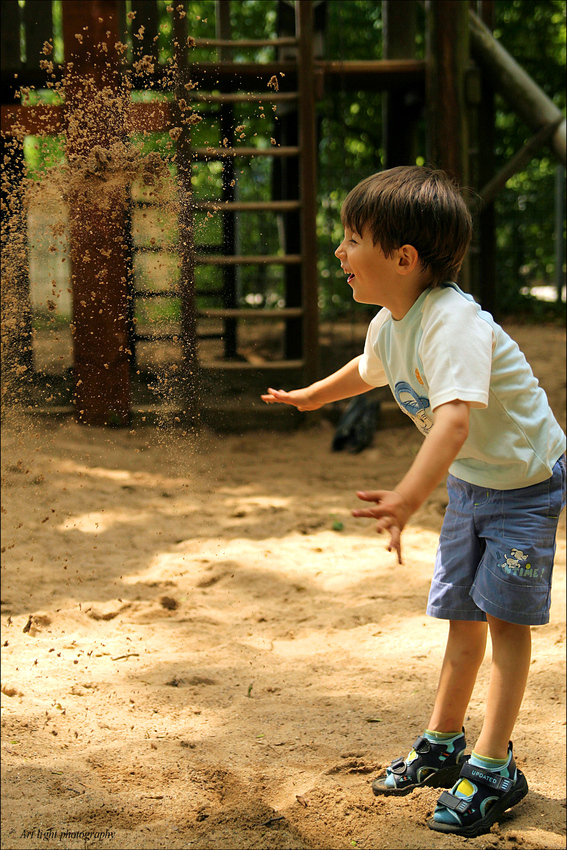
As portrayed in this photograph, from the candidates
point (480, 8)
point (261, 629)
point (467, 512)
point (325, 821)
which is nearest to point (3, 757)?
point (325, 821)

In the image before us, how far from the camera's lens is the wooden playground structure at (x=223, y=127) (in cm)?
156

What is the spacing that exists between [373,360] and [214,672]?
1.06 meters

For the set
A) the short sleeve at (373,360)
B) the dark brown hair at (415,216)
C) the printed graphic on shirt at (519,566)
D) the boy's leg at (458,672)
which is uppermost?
the dark brown hair at (415,216)

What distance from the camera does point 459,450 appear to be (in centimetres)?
121

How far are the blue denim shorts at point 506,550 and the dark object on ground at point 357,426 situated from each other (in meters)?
3.14

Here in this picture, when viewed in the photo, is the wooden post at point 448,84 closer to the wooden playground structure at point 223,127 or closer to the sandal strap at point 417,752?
the wooden playground structure at point 223,127

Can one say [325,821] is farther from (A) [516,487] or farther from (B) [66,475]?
(B) [66,475]

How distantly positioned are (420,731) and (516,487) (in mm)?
722

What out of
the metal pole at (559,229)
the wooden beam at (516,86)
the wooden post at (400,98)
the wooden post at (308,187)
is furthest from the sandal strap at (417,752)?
the metal pole at (559,229)

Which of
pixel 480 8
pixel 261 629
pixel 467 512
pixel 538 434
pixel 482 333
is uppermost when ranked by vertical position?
pixel 480 8

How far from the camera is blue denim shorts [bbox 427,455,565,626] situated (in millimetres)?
1437

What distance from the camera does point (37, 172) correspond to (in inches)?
63.2

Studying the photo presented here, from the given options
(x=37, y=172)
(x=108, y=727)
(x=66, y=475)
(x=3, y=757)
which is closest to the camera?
(x=37, y=172)

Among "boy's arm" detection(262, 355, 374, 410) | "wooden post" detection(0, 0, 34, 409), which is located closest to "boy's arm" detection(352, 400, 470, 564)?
"boy's arm" detection(262, 355, 374, 410)
